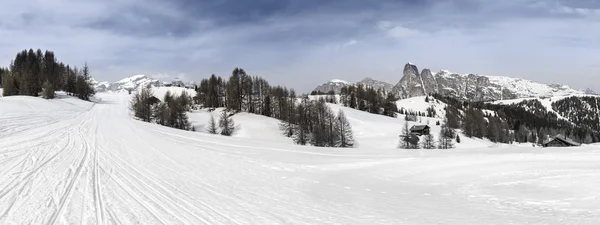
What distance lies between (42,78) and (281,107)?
77392 mm

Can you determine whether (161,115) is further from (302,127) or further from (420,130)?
(420,130)

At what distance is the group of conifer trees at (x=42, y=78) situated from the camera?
10112cm

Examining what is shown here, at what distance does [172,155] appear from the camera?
23000 mm

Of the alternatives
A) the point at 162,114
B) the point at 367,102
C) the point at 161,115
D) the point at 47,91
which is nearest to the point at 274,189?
the point at 162,114

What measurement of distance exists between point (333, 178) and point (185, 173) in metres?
7.09

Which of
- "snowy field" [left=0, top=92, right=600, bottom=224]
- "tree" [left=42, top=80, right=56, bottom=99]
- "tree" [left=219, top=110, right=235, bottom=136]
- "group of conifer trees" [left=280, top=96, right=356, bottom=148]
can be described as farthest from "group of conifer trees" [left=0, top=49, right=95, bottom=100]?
"snowy field" [left=0, top=92, right=600, bottom=224]

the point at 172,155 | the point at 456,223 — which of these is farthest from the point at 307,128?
the point at 456,223

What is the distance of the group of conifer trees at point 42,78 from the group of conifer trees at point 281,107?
3994 cm

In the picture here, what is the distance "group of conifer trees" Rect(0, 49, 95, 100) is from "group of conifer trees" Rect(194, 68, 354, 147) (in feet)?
131

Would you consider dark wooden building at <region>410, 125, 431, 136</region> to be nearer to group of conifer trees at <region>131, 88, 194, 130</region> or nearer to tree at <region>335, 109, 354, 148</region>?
tree at <region>335, 109, 354, 148</region>

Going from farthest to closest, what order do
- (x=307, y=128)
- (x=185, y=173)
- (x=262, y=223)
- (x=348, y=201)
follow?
(x=307, y=128), (x=185, y=173), (x=348, y=201), (x=262, y=223)

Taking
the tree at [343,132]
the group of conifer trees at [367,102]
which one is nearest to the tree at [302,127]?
the tree at [343,132]

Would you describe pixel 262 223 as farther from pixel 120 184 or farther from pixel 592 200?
pixel 592 200

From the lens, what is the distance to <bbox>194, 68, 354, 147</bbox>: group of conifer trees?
80312mm
